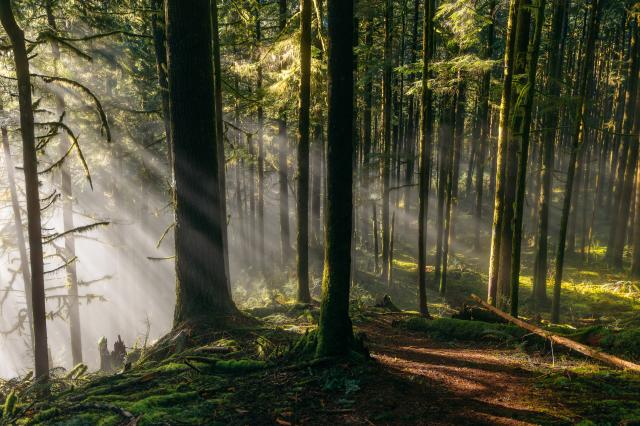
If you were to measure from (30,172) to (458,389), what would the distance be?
7847mm

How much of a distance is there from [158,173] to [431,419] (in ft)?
87.1

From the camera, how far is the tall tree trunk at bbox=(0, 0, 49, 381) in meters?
6.59

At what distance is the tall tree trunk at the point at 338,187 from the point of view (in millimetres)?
5031

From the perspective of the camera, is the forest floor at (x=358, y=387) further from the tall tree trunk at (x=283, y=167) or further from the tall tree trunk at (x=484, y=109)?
the tall tree trunk at (x=283, y=167)

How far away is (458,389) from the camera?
200 inches

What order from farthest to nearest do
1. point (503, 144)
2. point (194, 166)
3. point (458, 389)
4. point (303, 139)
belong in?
point (303, 139) < point (503, 144) < point (194, 166) < point (458, 389)

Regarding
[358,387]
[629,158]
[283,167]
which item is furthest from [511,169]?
[629,158]

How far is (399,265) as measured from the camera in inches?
1078

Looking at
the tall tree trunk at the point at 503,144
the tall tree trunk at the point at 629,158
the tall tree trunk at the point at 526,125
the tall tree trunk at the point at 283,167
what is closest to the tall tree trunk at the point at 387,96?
the tall tree trunk at the point at 283,167

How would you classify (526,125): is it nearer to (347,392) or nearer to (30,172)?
(347,392)

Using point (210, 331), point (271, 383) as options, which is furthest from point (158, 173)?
point (271, 383)

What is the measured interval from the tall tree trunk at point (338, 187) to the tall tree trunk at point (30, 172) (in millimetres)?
5161

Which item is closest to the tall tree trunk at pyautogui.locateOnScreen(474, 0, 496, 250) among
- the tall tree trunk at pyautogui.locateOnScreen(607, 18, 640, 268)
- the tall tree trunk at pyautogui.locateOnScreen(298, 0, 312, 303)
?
the tall tree trunk at pyautogui.locateOnScreen(298, 0, 312, 303)

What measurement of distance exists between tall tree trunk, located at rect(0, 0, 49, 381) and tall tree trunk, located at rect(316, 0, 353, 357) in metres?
5.16
